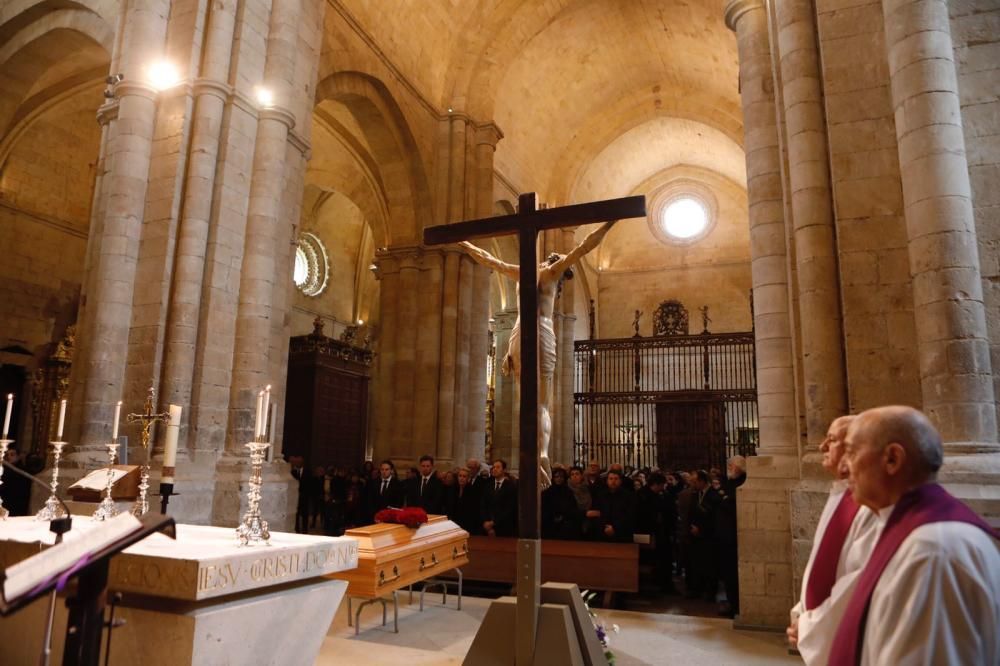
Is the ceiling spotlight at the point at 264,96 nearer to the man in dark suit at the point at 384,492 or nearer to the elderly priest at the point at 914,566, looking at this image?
the man in dark suit at the point at 384,492

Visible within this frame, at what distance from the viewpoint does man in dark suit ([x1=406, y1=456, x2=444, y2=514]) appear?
846cm

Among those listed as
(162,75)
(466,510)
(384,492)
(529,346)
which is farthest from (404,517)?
(162,75)

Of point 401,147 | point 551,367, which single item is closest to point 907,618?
point 551,367

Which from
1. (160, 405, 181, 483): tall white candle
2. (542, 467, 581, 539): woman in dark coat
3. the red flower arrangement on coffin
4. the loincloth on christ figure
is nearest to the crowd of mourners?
(542, 467, 581, 539): woman in dark coat

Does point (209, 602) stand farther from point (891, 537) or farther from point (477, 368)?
point (477, 368)

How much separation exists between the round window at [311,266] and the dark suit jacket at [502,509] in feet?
40.8

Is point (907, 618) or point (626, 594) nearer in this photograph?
point (907, 618)

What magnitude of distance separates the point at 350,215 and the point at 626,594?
51.5ft

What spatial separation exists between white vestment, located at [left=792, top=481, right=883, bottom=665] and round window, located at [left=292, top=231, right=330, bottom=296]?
709 inches

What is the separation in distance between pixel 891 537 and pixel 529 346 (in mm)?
2587

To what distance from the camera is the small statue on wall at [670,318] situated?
24.8 metres

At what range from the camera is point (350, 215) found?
68.6 ft

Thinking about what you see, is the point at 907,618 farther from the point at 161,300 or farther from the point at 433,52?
the point at 433,52

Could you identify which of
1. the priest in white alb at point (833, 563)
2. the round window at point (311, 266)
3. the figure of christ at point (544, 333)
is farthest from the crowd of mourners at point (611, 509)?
the round window at point (311, 266)
